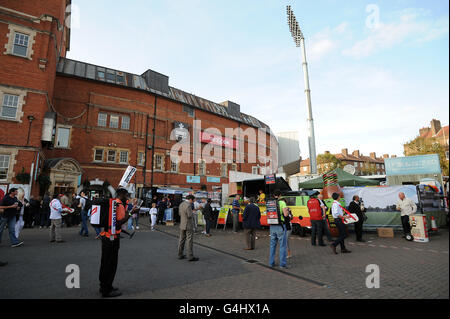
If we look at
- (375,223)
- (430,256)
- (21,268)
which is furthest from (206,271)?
(375,223)

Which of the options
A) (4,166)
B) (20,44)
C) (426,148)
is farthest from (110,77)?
(426,148)

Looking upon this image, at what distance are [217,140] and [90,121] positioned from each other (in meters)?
17.9

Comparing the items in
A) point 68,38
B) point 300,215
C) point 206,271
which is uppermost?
point 68,38

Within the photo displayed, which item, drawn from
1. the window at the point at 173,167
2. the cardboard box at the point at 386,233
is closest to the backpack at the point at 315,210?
the cardboard box at the point at 386,233

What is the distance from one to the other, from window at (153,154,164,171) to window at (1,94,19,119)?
1479 centimetres

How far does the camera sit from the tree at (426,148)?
1240 inches

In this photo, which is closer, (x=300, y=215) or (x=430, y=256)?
(x=430, y=256)

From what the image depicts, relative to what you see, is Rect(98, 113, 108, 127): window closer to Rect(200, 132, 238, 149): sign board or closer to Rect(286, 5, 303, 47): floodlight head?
Rect(200, 132, 238, 149): sign board

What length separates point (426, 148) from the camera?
31922 millimetres

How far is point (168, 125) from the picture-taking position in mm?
32031

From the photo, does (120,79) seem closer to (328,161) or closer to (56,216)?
(56,216)

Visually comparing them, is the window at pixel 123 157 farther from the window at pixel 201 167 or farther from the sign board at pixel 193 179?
the window at pixel 201 167
